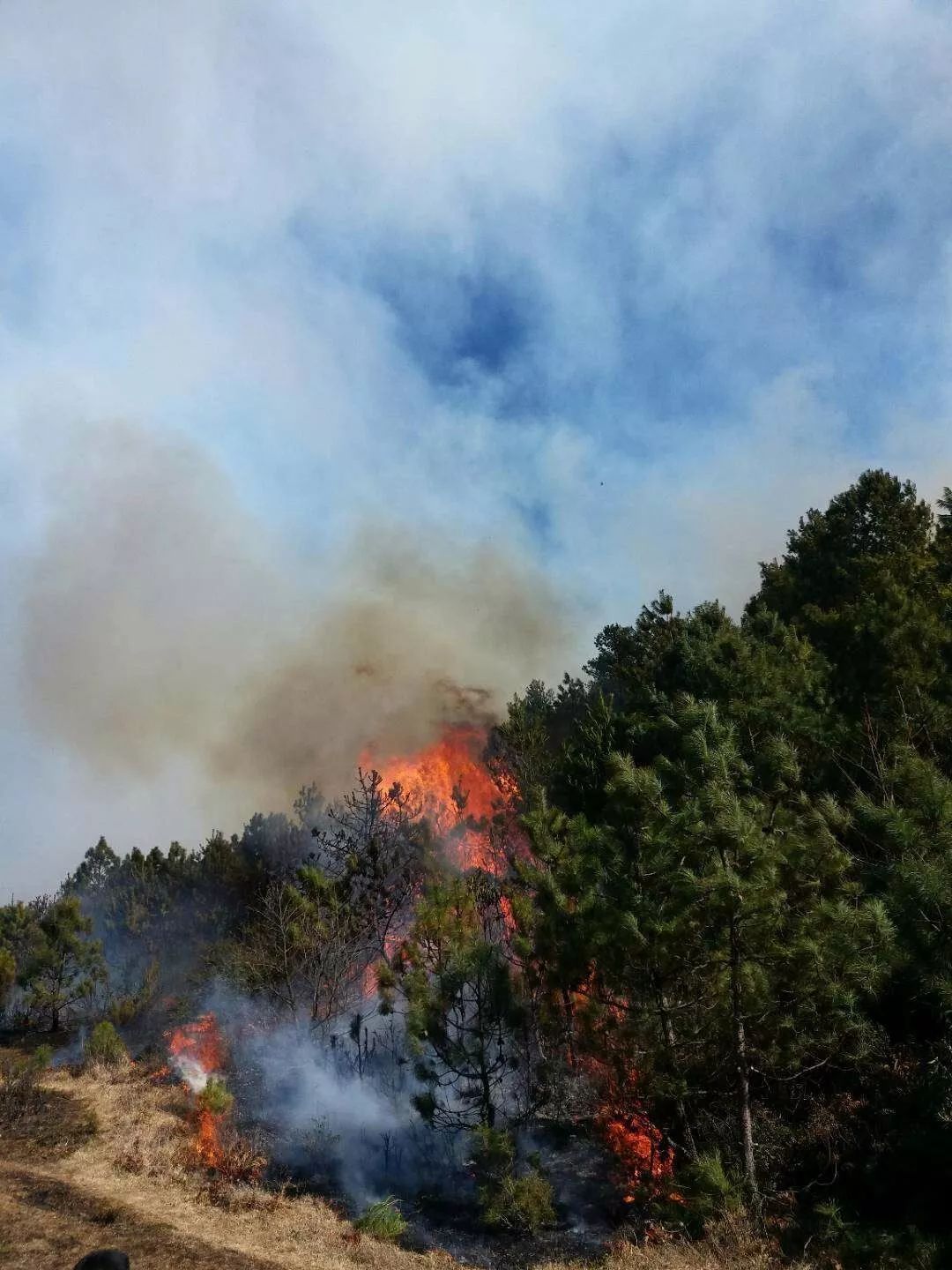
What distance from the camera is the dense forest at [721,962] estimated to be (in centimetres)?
1091

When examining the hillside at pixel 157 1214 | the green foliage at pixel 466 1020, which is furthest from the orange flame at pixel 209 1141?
the green foliage at pixel 466 1020

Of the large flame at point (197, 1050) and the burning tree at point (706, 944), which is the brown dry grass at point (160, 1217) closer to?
the burning tree at point (706, 944)

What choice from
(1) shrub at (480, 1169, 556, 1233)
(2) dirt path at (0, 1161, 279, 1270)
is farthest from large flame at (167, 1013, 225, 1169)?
(1) shrub at (480, 1169, 556, 1233)

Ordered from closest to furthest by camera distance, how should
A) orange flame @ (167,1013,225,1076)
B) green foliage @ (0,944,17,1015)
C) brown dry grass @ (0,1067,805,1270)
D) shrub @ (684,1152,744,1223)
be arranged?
1. brown dry grass @ (0,1067,805,1270)
2. shrub @ (684,1152,744,1223)
3. orange flame @ (167,1013,225,1076)
4. green foliage @ (0,944,17,1015)

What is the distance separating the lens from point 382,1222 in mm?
13727

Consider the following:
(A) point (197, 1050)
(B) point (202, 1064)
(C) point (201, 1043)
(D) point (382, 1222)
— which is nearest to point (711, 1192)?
(D) point (382, 1222)

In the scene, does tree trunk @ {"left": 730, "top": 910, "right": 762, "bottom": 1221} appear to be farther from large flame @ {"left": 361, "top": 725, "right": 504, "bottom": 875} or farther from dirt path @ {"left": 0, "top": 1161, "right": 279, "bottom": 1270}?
large flame @ {"left": 361, "top": 725, "right": 504, "bottom": 875}

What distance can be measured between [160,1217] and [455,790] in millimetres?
25051

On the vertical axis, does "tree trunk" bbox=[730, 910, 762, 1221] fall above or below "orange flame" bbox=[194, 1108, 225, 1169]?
above

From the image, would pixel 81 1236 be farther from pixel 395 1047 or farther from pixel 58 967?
pixel 58 967

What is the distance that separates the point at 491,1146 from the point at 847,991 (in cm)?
645

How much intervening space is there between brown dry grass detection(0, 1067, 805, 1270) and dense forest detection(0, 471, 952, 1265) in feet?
3.89

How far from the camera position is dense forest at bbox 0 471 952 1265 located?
429 inches

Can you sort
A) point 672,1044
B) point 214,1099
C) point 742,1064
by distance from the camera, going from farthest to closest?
1. point 214,1099
2. point 672,1044
3. point 742,1064
